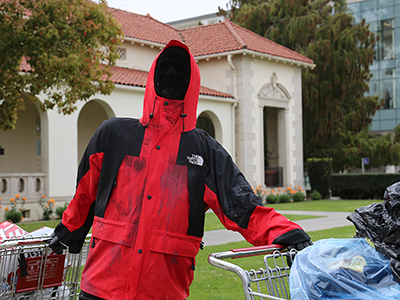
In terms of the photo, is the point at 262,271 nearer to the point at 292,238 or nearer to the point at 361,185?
the point at 292,238

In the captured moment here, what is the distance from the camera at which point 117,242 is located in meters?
2.54

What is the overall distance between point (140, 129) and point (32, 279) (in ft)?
4.63

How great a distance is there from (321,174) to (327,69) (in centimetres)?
741

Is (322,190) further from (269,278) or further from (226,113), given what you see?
(269,278)

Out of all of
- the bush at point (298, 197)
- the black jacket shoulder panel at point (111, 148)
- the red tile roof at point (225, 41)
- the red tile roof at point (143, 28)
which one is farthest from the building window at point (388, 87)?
the black jacket shoulder panel at point (111, 148)

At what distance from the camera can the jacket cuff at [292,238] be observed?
2.33 m

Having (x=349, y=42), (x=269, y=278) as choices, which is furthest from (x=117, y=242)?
(x=349, y=42)

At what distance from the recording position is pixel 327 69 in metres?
29.0

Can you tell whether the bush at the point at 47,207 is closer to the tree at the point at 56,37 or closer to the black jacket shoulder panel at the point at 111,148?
the tree at the point at 56,37

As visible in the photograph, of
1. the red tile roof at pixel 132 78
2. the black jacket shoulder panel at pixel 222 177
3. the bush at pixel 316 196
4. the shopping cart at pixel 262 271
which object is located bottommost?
the bush at pixel 316 196

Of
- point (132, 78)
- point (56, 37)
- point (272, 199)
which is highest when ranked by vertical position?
point (132, 78)

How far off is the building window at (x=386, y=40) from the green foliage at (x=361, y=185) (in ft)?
104

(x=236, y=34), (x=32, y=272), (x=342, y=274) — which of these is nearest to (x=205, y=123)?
(x=236, y=34)

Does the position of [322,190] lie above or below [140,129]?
below
